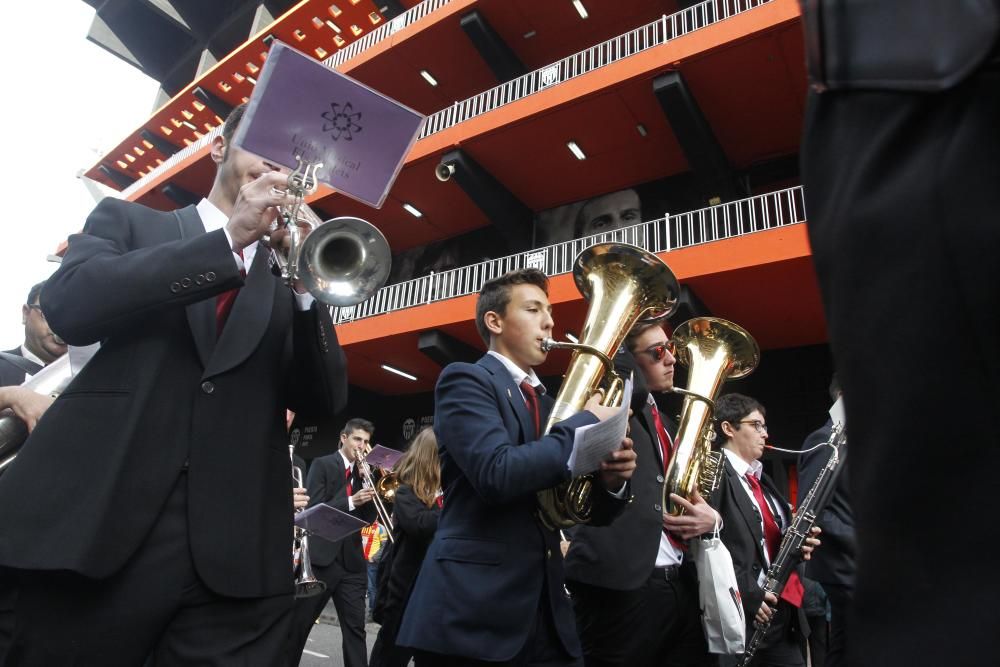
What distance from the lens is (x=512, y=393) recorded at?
7.33 feet

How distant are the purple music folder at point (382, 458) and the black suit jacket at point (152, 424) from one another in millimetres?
5148

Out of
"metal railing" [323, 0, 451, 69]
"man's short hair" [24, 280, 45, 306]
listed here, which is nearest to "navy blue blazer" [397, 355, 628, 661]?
"man's short hair" [24, 280, 45, 306]

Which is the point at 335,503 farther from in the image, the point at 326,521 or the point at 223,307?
the point at 223,307

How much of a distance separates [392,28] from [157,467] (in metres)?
15.9

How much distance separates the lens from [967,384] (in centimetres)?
47

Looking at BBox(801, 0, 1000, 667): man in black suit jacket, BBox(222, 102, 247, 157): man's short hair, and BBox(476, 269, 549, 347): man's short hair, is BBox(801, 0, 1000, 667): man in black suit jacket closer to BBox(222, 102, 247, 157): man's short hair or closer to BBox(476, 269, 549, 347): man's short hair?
BBox(222, 102, 247, 157): man's short hair

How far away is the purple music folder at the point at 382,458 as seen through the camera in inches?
259

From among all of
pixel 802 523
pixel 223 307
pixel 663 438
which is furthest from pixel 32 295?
pixel 802 523

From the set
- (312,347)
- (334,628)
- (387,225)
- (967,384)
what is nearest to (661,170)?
(387,225)

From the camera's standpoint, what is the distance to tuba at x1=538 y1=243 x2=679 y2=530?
2.06m

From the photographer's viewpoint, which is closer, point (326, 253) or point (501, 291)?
point (326, 253)

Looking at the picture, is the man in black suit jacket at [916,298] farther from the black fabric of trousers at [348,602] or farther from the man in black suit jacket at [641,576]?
the black fabric of trousers at [348,602]

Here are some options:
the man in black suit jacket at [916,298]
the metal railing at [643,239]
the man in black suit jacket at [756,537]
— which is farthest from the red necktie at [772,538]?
the metal railing at [643,239]

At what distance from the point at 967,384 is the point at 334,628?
9380mm
